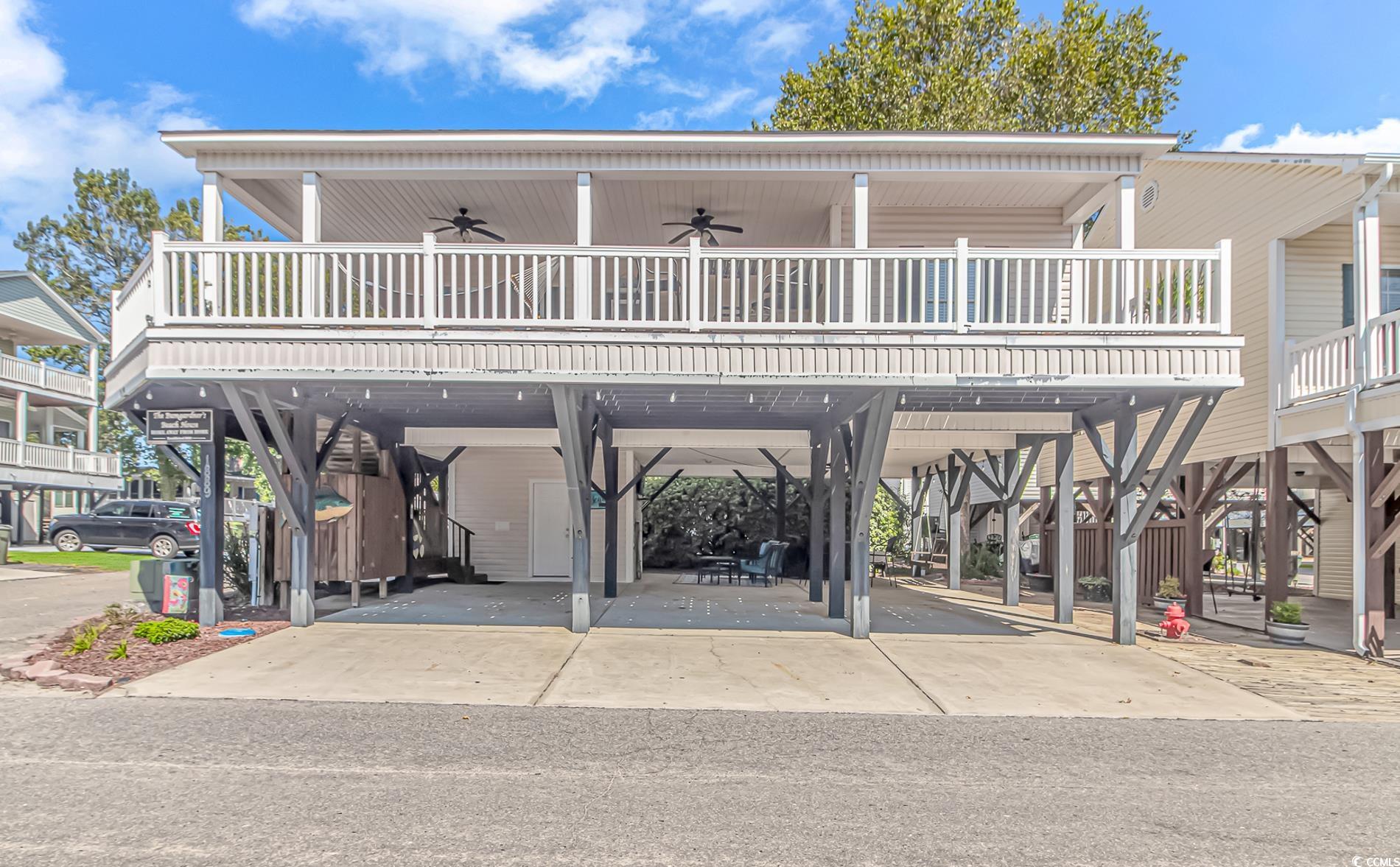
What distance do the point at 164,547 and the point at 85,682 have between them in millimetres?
17280

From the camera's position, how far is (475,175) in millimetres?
9086

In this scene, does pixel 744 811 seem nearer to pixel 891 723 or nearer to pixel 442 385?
pixel 891 723

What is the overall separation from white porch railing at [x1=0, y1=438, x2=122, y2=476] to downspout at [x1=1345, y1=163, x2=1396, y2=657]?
28.2 m

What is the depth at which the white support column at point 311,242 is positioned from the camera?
27.3ft

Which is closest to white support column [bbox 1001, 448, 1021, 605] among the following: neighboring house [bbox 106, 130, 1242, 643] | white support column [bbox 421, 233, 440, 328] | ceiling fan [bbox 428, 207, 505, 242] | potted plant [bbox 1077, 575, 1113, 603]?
potted plant [bbox 1077, 575, 1113, 603]

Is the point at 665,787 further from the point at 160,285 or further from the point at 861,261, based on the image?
the point at 160,285

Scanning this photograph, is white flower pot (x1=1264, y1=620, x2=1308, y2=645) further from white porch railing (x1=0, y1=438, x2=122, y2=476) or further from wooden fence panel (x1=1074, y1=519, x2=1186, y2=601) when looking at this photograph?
white porch railing (x1=0, y1=438, x2=122, y2=476)

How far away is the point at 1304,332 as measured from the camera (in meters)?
11.2

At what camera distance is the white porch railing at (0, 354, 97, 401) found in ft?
76.0

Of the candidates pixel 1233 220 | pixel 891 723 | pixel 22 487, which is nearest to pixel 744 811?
pixel 891 723

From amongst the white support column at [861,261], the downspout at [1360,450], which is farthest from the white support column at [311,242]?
the downspout at [1360,450]

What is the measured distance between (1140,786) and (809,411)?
22.7ft

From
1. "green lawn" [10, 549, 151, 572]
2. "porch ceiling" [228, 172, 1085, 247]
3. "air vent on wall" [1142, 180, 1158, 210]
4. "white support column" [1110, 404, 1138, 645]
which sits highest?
"air vent on wall" [1142, 180, 1158, 210]

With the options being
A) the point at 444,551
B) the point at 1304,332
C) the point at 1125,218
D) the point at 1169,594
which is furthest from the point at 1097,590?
the point at 444,551
